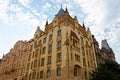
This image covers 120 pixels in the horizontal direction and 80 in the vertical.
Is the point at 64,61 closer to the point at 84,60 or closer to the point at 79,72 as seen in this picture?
the point at 79,72

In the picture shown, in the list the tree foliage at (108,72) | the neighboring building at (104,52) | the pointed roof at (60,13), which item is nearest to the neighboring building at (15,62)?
the pointed roof at (60,13)

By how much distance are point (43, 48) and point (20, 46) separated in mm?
18564

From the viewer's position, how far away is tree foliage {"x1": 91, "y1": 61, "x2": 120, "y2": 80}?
33.3 metres

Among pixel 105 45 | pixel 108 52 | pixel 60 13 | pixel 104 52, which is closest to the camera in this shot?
pixel 60 13

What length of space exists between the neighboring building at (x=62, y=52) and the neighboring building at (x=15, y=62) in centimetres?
727

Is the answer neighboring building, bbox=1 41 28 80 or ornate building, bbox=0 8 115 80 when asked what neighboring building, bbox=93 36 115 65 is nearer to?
ornate building, bbox=0 8 115 80

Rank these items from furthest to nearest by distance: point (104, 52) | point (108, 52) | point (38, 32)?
1. point (108, 52)
2. point (104, 52)
3. point (38, 32)

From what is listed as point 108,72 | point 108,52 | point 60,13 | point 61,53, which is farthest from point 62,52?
point 108,52

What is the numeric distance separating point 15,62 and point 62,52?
27.0m

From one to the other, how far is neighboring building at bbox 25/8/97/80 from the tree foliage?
13.5 feet

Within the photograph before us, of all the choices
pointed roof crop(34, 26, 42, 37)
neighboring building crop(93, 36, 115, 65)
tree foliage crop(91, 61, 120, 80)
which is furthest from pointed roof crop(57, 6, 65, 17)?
tree foliage crop(91, 61, 120, 80)

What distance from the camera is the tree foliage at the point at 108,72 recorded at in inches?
1313

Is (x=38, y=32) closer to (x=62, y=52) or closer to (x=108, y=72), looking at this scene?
(x=62, y=52)

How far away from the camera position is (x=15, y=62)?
57.2 meters
